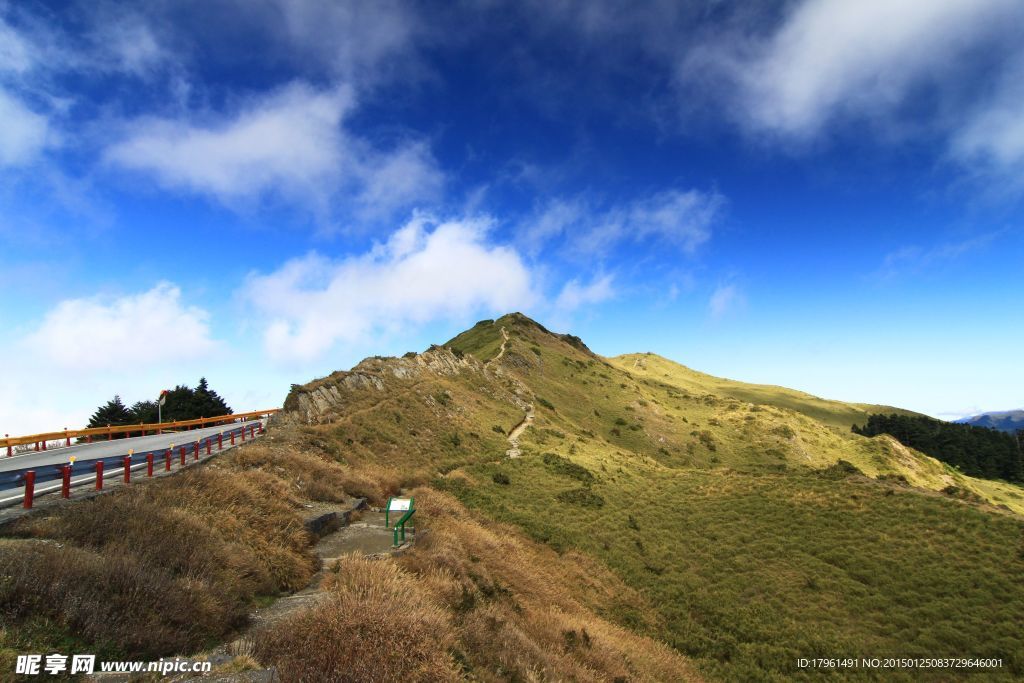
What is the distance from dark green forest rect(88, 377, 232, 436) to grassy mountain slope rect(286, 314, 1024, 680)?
1413 inches

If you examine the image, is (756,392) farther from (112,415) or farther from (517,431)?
(112,415)

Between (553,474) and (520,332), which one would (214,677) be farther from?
(520,332)

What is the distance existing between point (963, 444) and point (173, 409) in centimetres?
16566

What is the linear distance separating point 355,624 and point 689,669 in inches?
594

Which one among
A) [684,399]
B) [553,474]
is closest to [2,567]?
[553,474]

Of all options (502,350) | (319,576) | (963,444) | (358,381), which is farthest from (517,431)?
(963,444)

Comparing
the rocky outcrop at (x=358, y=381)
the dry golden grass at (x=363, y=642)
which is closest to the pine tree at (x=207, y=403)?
the rocky outcrop at (x=358, y=381)

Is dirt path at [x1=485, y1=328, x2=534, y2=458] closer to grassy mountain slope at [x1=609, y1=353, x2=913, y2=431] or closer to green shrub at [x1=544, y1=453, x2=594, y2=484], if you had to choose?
green shrub at [x1=544, y1=453, x2=594, y2=484]

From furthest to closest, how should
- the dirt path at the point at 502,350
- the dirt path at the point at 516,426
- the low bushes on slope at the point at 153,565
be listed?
the dirt path at the point at 502,350
the dirt path at the point at 516,426
the low bushes on slope at the point at 153,565

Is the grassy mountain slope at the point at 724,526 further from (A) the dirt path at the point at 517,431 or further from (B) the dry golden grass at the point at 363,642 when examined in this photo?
(B) the dry golden grass at the point at 363,642

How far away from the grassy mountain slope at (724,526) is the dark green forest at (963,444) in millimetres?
56937

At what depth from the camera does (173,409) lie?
64.9m

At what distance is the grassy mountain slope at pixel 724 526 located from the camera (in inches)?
771

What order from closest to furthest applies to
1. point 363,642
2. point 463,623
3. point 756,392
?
point 363,642, point 463,623, point 756,392
